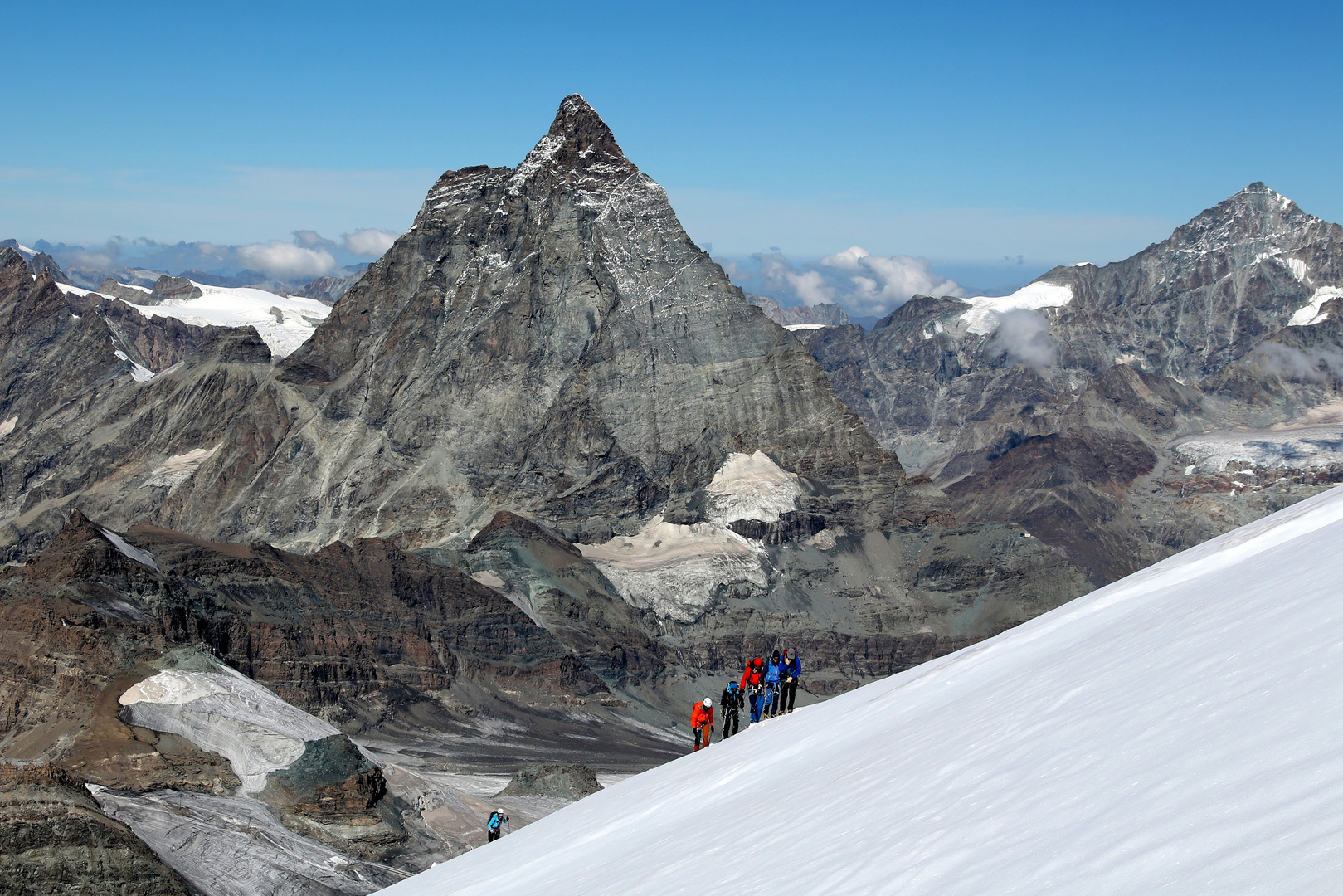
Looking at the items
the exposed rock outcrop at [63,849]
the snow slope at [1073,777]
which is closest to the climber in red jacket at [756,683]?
the snow slope at [1073,777]

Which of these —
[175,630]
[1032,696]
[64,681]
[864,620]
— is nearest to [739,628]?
[864,620]

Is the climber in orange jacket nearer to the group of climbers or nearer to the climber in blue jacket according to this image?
the group of climbers

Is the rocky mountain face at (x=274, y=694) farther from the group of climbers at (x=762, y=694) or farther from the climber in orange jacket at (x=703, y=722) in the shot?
the group of climbers at (x=762, y=694)

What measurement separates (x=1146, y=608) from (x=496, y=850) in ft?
45.1

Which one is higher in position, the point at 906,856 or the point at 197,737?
the point at 906,856

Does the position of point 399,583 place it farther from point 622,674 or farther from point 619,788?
point 619,788

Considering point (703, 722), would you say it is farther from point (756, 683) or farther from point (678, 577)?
point (678, 577)

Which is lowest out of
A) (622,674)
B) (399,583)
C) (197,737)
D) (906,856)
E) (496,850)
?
(622,674)

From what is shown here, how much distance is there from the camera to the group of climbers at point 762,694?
38.4 metres

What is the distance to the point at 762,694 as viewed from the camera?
38.8m

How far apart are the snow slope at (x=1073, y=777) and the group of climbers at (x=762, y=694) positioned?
11.2 meters

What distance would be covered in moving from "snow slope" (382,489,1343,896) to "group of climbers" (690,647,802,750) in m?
11.2

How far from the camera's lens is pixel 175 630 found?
334 feet

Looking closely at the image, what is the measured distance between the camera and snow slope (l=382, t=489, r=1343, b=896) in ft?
34.8
